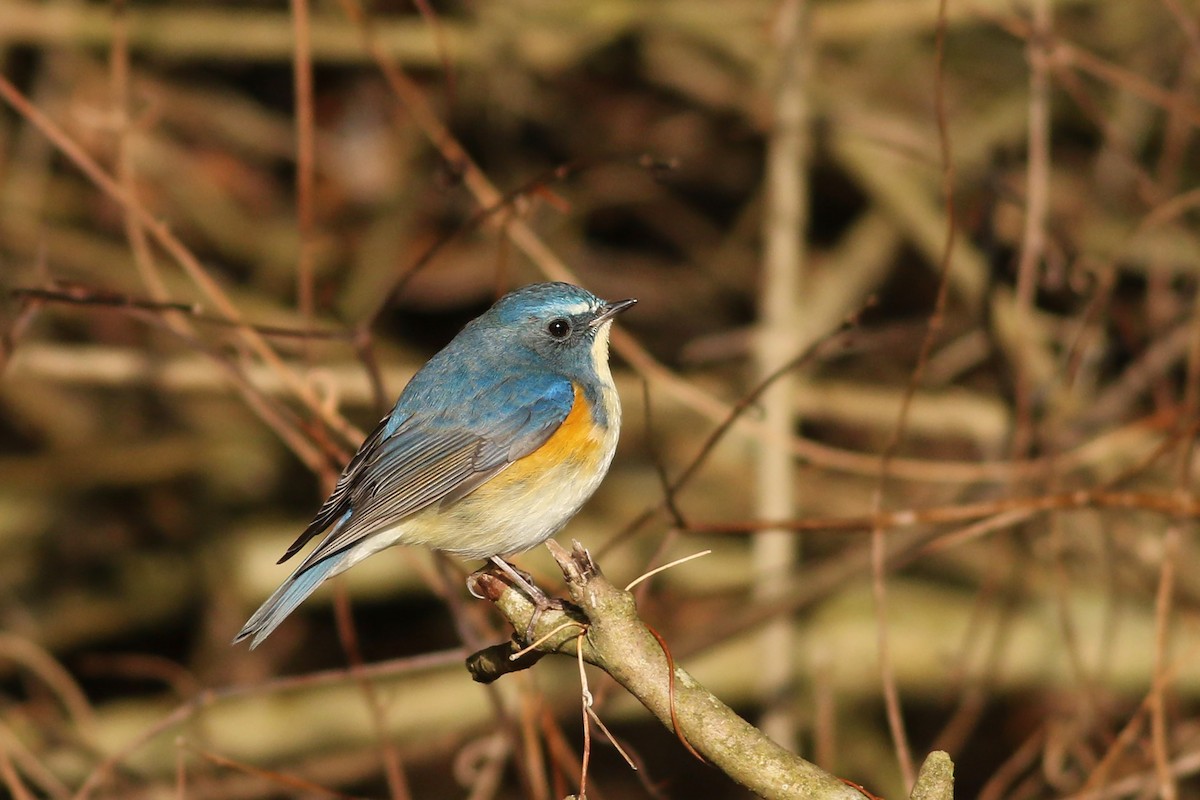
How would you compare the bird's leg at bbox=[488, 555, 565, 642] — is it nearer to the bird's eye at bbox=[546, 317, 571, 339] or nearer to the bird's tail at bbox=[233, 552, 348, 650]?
the bird's tail at bbox=[233, 552, 348, 650]

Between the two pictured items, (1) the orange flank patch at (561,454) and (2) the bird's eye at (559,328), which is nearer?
(1) the orange flank patch at (561,454)

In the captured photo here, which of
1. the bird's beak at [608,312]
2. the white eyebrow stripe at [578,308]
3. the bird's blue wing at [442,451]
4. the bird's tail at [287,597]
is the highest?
the white eyebrow stripe at [578,308]

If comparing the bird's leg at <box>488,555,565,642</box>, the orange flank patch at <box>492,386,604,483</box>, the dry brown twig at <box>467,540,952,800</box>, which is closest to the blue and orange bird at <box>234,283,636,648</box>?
the orange flank patch at <box>492,386,604,483</box>

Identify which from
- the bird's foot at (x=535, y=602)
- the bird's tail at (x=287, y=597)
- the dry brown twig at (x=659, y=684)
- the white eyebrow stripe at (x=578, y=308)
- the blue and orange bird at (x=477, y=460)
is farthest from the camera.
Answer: the white eyebrow stripe at (x=578, y=308)

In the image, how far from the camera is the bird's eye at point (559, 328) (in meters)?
3.69

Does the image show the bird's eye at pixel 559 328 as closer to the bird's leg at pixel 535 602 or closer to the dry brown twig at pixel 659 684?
the bird's leg at pixel 535 602

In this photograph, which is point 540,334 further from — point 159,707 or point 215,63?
point 215,63

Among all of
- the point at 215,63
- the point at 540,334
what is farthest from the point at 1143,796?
the point at 215,63

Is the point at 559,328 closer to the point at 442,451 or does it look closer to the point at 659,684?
the point at 442,451

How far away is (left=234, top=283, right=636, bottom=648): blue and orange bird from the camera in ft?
10.6

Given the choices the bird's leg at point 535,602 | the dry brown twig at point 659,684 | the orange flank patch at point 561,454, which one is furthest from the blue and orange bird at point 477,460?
the dry brown twig at point 659,684

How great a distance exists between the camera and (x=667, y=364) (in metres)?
7.33

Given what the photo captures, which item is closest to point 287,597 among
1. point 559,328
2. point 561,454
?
point 561,454

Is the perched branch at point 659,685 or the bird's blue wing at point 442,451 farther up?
the bird's blue wing at point 442,451
